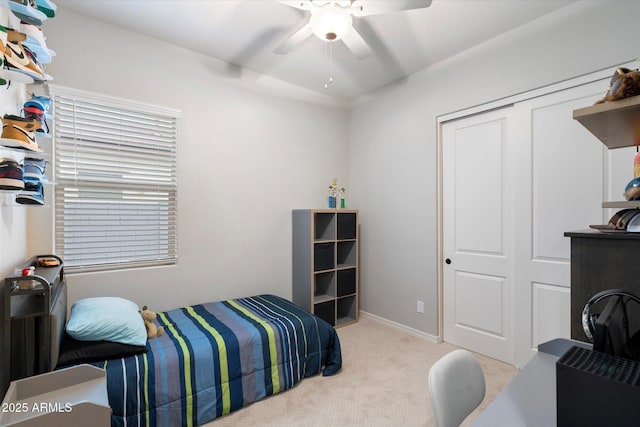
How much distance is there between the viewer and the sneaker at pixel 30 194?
5.16ft

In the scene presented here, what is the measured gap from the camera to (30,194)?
1.58m

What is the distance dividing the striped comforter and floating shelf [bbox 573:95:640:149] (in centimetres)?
209

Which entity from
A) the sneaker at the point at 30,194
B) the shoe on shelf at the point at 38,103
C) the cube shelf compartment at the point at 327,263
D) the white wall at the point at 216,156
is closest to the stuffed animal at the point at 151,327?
the white wall at the point at 216,156

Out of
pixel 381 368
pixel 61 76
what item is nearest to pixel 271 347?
pixel 381 368

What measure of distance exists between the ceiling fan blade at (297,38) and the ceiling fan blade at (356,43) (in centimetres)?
29

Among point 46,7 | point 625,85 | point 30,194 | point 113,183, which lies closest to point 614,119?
point 625,85

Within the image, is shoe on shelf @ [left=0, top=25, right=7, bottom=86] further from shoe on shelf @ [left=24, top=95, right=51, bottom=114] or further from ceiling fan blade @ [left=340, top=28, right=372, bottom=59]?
ceiling fan blade @ [left=340, top=28, right=372, bottom=59]

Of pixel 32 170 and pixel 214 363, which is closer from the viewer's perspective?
pixel 32 170

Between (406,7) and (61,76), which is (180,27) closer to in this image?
(61,76)

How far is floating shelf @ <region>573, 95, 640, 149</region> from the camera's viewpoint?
1006mm

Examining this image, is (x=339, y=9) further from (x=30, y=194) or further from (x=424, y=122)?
(x=30, y=194)

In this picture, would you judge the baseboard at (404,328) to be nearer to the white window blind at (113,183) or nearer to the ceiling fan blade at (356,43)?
the white window blind at (113,183)

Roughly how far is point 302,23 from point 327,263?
229 cm

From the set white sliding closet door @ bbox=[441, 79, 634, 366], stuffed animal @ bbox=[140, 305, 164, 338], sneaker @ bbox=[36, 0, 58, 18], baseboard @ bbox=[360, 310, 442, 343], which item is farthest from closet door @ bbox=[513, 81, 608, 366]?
sneaker @ bbox=[36, 0, 58, 18]
